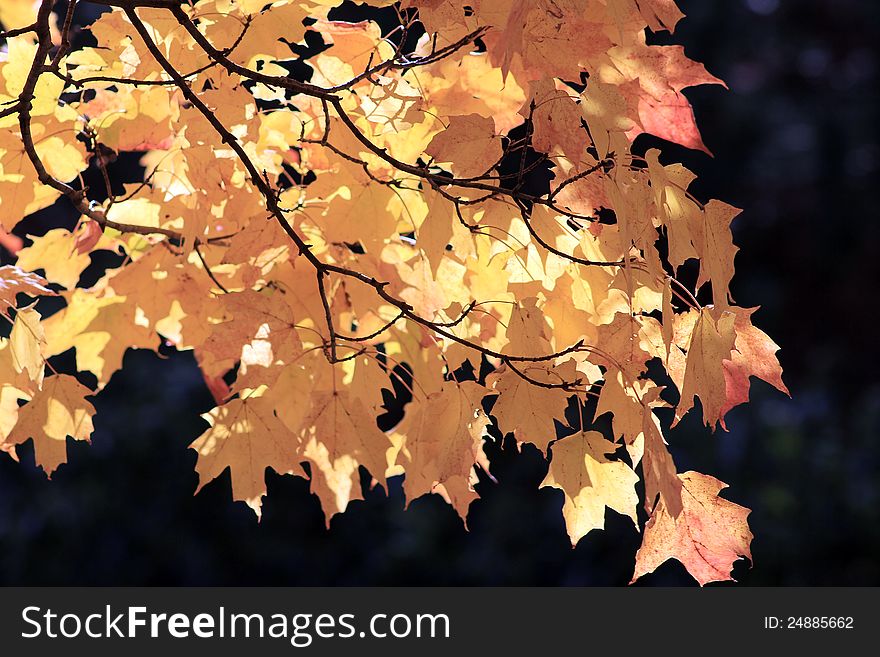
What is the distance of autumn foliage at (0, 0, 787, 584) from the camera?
0.96 m

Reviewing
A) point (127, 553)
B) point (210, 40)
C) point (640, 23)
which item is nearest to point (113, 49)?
point (210, 40)

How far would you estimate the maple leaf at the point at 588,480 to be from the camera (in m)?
1.08

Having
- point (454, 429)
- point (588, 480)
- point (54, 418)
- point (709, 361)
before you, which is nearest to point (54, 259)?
point (54, 418)

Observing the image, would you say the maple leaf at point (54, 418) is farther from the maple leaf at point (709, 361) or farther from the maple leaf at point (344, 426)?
the maple leaf at point (709, 361)

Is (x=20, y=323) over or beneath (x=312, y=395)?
over

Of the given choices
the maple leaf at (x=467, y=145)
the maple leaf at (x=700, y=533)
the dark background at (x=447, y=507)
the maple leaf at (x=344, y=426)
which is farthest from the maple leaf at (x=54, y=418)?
the dark background at (x=447, y=507)

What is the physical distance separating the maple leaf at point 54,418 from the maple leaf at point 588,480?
592 millimetres

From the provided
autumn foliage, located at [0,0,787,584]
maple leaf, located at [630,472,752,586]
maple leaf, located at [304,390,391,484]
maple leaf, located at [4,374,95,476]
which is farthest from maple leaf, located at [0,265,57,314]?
maple leaf, located at [630,472,752,586]

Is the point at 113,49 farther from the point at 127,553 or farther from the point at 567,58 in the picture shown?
the point at 127,553

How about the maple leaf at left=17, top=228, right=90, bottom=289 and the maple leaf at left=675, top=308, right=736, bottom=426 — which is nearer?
the maple leaf at left=675, top=308, right=736, bottom=426

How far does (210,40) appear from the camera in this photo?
113cm

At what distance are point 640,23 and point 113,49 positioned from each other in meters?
0.61

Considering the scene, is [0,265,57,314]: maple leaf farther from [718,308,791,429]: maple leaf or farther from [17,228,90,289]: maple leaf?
[718,308,791,429]: maple leaf

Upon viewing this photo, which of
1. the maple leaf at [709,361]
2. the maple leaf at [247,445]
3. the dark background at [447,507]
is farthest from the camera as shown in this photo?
the dark background at [447,507]
